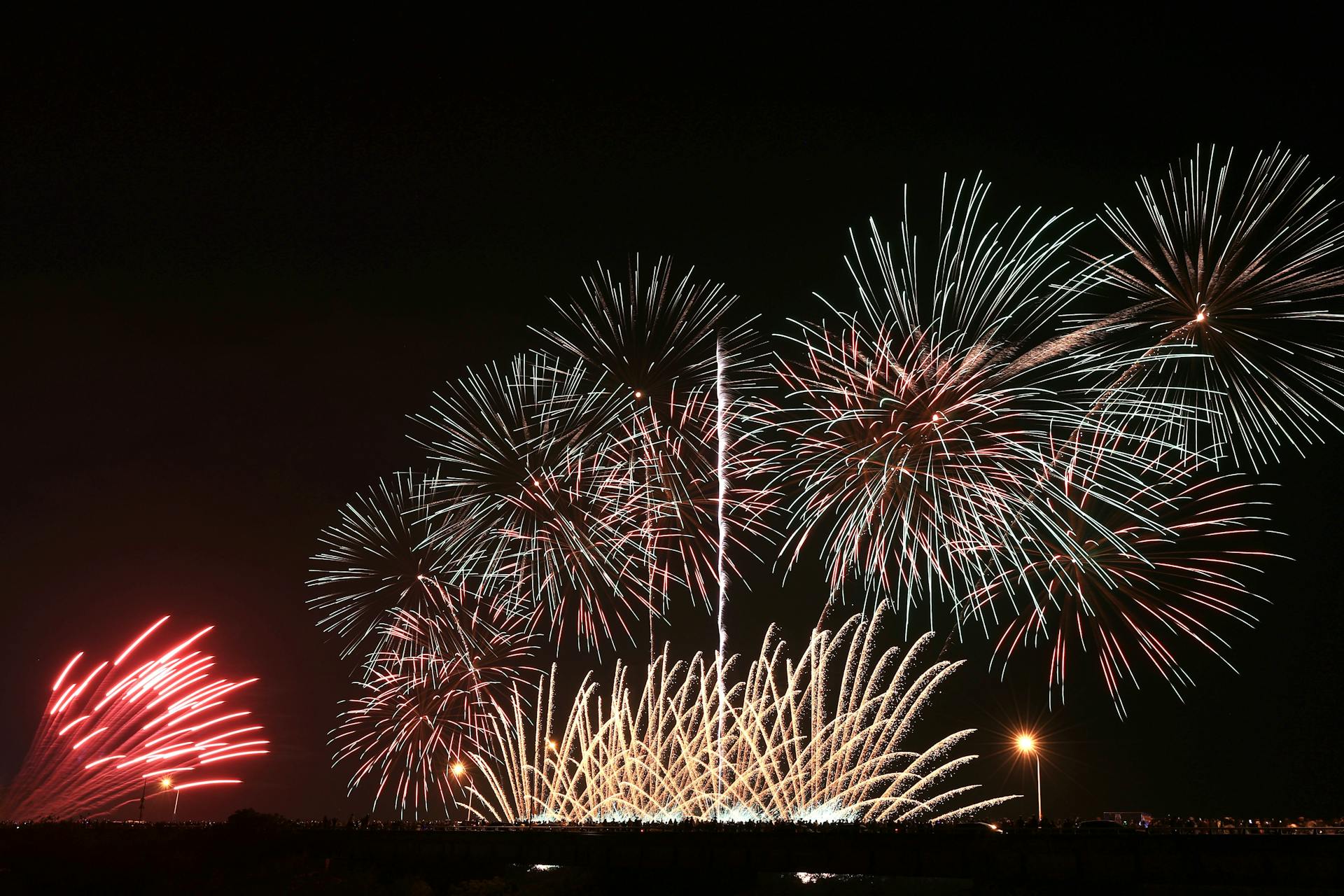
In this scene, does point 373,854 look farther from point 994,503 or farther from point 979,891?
point 994,503

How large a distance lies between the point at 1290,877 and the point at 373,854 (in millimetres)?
44232

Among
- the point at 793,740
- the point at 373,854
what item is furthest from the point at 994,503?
the point at 373,854

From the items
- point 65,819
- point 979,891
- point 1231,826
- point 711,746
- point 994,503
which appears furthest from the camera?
point 65,819

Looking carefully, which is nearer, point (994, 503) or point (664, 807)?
point (994, 503)

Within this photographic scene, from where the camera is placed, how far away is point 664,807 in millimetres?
59719

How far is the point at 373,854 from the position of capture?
203 ft

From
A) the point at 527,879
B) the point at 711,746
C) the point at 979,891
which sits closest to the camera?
the point at 979,891

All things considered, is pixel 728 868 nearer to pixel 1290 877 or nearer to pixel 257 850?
pixel 1290 877

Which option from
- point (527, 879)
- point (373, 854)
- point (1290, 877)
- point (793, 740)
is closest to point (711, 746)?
point (793, 740)

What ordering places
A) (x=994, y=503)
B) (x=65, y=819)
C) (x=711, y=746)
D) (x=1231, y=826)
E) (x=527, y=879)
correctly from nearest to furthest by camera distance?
1. (x=994, y=503)
2. (x=1231, y=826)
3. (x=711, y=746)
4. (x=527, y=879)
5. (x=65, y=819)

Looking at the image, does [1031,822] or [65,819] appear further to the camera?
[65,819]

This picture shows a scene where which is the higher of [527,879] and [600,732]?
[600,732]

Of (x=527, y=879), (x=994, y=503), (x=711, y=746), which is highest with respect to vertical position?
(x=994, y=503)

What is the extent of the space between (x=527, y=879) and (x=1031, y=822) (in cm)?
2545
